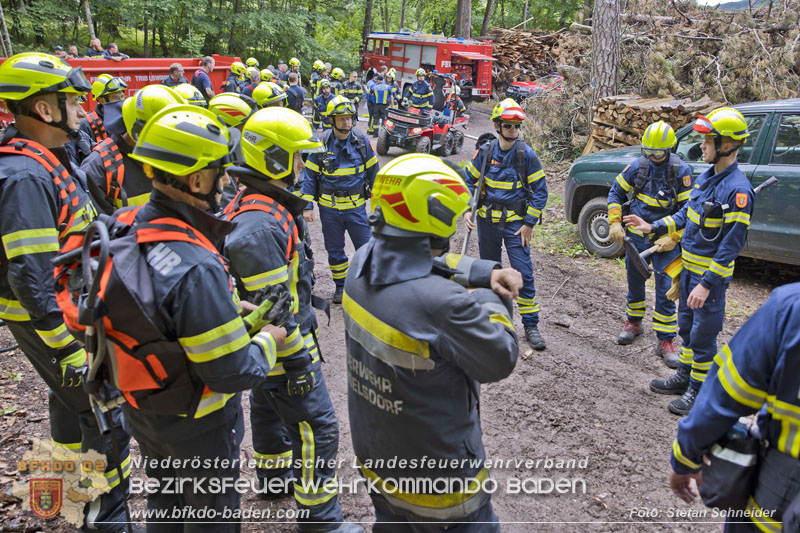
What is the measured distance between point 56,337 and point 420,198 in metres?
2.26

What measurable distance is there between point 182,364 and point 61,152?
1897 millimetres

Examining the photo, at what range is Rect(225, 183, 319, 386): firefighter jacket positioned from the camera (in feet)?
9.75

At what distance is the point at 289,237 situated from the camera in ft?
10.3

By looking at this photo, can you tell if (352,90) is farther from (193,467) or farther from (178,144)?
(193,467)

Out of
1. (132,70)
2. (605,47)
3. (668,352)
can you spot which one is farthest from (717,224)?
(132,70)

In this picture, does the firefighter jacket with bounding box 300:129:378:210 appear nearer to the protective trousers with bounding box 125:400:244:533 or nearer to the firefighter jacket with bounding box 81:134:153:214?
the firefighter jacket with bounding box 81:134:153:214

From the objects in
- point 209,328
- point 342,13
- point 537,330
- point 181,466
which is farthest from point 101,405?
point 342,13

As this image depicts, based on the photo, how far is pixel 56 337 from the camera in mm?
3074

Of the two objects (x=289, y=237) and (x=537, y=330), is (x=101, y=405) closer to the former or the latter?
(x=289, y=237)

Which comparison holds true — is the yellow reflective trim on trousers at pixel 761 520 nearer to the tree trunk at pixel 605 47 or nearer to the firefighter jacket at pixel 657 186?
the firefighter jacket at pixel 657 186

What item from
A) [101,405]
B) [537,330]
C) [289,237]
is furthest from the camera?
[537,330]

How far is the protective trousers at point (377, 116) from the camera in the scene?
1700 cm

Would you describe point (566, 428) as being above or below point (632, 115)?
below

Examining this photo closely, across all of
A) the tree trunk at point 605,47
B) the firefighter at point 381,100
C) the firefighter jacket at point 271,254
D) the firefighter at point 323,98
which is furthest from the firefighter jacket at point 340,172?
the firefighter at point 381,100
